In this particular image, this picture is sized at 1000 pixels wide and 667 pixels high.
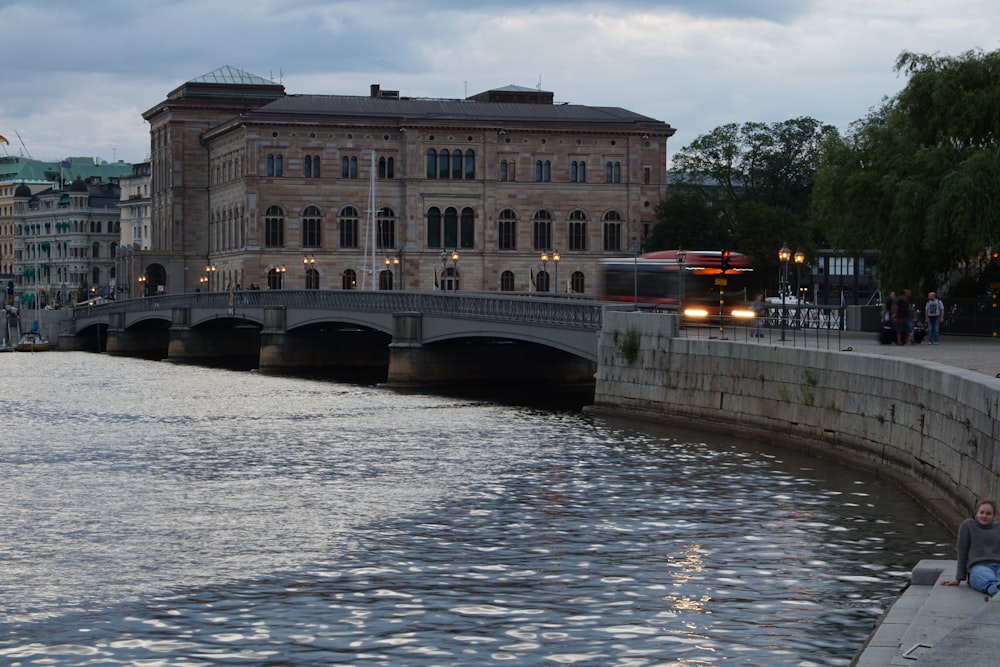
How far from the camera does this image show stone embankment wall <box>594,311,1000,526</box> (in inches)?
1227

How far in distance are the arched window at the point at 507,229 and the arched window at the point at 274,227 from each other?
17514mm

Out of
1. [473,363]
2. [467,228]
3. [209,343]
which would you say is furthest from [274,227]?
[473,363]

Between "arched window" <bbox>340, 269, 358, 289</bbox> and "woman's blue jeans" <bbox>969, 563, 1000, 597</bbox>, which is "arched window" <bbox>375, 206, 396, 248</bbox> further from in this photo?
"woman's blue jeans" <bbox>969, 563, 1000, 597</bbox>

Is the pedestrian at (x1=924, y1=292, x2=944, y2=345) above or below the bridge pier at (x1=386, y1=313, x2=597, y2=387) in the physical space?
above

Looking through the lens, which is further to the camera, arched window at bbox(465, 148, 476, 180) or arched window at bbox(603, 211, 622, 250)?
arched window at bbox(603, 211, 622, 250)

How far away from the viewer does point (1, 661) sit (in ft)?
73.9

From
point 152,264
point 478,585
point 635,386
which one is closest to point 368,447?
point 635,386

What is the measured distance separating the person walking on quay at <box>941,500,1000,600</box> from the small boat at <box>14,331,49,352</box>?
388ft

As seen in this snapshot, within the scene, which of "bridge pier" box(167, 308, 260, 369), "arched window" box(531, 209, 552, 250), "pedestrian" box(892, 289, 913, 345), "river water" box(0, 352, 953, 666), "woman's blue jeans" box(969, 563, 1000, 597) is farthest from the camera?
"arched window" box(531, 209, 552, 250)

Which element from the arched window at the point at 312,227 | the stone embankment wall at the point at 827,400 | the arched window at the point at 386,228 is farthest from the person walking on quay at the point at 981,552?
the arched window at the point at 312,227

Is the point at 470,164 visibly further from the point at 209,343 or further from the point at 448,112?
the point at 209,343

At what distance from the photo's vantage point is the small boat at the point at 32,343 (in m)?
134

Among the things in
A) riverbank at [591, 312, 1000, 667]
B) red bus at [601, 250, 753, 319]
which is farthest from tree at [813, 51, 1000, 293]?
red bus at [601, 250, 753, 319]

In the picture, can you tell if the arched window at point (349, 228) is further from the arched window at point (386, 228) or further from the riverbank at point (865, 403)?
the riverbank at point (865, 403)
